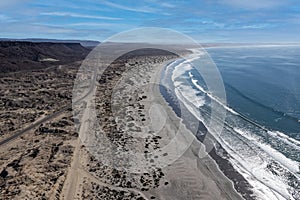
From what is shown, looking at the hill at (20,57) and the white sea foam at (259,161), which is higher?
the hill at (20,57)

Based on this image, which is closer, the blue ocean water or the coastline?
the coastline

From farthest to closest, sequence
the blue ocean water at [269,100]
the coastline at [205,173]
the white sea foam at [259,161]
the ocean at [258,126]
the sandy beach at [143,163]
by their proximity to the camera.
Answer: the blue ocean water at [269,100], the ocean at [258,126], the white sea foam at [259,161], the coastline at [205,173], the sandy beach at [143,163]

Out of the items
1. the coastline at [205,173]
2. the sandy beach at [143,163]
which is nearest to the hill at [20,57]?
the sandy beach at [143,163]

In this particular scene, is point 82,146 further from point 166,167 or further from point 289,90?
point 289,90

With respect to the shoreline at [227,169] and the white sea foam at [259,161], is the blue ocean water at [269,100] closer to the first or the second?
the white sea foam at [259,161]

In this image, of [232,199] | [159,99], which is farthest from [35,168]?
[159,99]

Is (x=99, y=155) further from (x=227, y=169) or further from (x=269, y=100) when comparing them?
(x=269, y=100)

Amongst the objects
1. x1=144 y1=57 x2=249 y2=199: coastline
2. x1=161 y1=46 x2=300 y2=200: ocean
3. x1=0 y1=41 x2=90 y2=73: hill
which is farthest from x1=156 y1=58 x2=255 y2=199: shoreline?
x1=0 y1=41 x2=90 y2=73: hill

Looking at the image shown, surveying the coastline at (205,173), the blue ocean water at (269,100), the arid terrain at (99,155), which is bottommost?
the coastline at (205,173)

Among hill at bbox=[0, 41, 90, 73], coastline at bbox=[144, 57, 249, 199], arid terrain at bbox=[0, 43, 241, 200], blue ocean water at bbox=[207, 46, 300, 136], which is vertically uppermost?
hill at bbox=[0, 41, 90, 73]

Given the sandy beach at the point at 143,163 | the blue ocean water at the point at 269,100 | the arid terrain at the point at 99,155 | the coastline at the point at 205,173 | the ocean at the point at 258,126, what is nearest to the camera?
the arid terrain at the point at 99,155

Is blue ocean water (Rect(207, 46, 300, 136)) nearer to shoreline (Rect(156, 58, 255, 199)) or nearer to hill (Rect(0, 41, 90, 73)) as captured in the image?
shoreline (Rect(156, 58, 255, 199))
